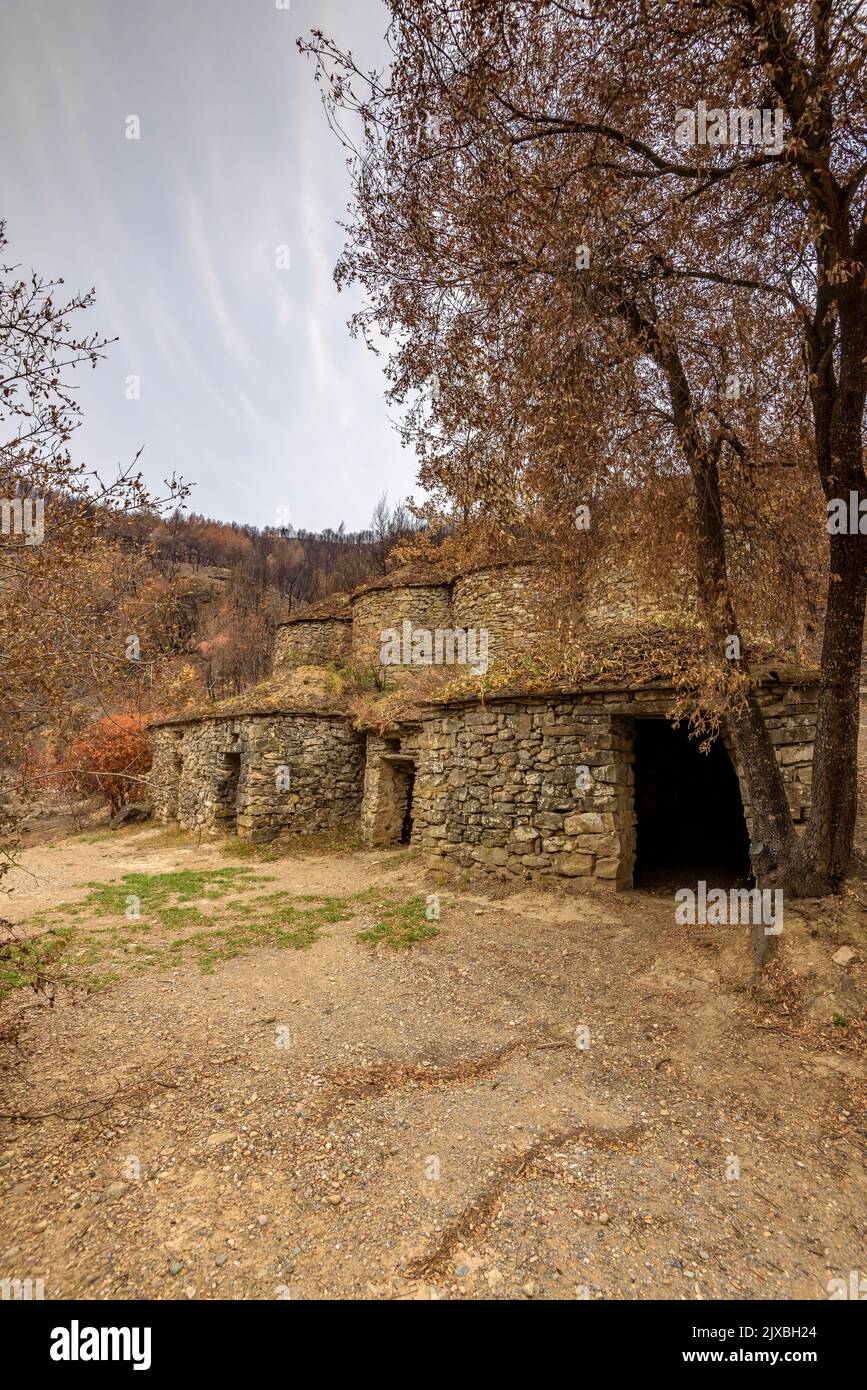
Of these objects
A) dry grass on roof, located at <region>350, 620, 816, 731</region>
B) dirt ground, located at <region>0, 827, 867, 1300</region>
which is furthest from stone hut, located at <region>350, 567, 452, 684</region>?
dirt ground, located at <region>0, 827, 867, 1300</region>

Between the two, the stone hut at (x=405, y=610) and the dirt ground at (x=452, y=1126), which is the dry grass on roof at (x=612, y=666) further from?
the stone hut at (x=405, y=610)

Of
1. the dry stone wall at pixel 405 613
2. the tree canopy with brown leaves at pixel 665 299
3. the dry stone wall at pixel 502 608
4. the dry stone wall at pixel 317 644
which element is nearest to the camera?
the tree canopy with brown leaves at pixel 665 299

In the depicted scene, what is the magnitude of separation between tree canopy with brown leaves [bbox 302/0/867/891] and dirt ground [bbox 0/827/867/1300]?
1.89 m

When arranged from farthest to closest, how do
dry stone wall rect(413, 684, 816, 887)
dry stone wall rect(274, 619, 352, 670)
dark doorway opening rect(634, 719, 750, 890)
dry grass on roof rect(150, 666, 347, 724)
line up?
dry stone wall rect(274, 619, 352, 670), dry grass on roof rect(150, 666, 347, 724), dark doorway opening rect(634, 719, 750, 890), dry stone wall rect(413, 684, 816, 887)

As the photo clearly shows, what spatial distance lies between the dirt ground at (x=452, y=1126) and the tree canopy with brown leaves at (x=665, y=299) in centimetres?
189

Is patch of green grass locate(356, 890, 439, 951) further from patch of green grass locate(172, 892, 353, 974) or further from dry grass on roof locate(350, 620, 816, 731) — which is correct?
dry grass on roof locate(350, 620, 816, 731)

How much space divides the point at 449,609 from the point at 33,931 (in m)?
12.9

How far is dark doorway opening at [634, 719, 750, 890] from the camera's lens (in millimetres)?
10430

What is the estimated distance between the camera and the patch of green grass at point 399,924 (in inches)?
272

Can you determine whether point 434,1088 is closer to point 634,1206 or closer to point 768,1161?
point 634,1206

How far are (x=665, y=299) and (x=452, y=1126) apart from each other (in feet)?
23.9

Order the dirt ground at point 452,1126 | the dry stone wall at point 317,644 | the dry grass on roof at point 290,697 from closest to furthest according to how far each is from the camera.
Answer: the dirt ground at point 452,1126, the dry grass on roof at point 290,697, the dry stone wall at point 317,644

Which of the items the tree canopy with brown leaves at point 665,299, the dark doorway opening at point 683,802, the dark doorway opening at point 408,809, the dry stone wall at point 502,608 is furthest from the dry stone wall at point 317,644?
the tree canopy with brown leaves at point 665,299
